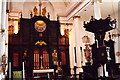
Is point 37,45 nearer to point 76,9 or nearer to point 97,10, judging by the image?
point 76,9

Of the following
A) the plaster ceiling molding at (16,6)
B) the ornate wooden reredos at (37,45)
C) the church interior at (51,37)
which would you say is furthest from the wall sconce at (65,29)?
the plaster ceiling molding at (16,6)

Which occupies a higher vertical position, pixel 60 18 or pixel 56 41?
pixel 60 18

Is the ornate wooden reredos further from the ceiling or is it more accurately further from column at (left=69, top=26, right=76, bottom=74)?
the ceiling

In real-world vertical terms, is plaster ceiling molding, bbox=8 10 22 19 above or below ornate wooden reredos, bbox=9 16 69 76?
above

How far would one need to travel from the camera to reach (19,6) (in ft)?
46.8

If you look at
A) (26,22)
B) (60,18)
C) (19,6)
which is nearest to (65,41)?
(60,18)

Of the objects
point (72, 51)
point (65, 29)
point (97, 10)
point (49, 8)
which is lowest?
point (72, 51)

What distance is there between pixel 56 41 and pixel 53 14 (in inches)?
108

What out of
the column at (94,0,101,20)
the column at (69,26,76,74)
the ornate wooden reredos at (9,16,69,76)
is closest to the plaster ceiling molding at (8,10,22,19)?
the ornate wooden reredos at (9,16,69,76)

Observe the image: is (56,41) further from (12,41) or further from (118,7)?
(118,7)

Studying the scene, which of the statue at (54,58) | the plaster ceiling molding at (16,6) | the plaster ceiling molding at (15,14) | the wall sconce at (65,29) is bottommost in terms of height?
the statue at (54,58)

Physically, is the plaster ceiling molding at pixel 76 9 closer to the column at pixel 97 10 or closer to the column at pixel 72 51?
the column at pixel 97 10

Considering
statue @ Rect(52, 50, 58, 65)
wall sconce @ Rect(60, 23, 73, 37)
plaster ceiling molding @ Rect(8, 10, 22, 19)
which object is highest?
plaster ceiling molding @ Rect(8, 10, 22, 19)

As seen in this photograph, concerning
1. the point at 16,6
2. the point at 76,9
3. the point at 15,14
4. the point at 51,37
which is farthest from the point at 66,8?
the point at 15,14
